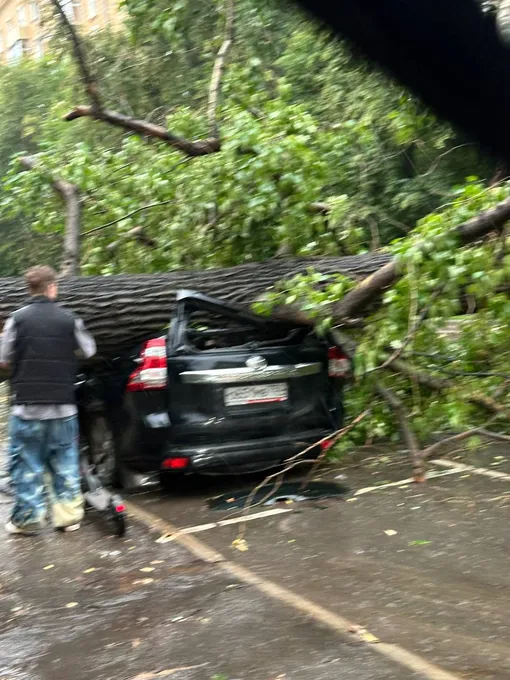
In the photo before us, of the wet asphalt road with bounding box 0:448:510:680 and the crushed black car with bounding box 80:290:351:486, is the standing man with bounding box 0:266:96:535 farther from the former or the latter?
A: the crushed black car with bounding box 80:290:351:486

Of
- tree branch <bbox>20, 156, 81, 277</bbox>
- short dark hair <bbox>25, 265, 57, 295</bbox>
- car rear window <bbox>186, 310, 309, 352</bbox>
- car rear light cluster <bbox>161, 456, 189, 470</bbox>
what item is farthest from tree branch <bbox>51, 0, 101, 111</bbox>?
car rear light cluster <bbox>161, 456, 189, 470</bbox>

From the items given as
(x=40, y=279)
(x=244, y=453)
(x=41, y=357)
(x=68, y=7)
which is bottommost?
(x=244, y=453)

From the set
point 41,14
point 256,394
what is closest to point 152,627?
point 256,394

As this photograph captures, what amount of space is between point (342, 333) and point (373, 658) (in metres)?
3.98

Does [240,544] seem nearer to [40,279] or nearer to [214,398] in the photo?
[214,398]

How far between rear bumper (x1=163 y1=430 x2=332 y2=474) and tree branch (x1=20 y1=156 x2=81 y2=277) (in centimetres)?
286

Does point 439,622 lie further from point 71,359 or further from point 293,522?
point 71,359

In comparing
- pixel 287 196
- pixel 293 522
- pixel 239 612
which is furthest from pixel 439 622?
pixel 287 196

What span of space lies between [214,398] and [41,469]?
1366 millimetres

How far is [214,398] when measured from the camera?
6516mm

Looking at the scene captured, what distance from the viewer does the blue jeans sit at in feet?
19.0

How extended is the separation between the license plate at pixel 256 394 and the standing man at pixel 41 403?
1190 millimetres

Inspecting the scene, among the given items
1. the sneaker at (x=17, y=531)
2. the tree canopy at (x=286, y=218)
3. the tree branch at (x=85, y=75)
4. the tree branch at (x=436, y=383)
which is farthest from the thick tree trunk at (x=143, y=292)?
the tree branch at (x=85, y=75)

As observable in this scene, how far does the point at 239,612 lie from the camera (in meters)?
4.14
